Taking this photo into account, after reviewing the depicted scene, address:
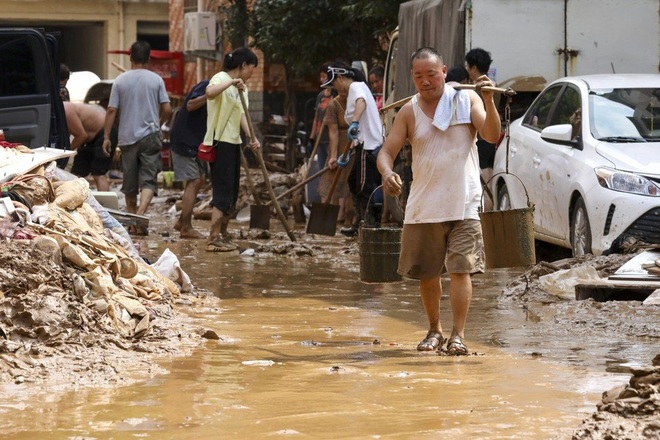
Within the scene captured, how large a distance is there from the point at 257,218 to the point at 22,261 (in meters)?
7.23

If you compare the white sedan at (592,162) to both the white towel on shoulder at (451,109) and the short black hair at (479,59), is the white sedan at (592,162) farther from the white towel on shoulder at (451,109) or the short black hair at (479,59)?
the white towel on shoulder at (451,109)

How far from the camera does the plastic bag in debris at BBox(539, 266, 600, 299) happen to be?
9547 mm

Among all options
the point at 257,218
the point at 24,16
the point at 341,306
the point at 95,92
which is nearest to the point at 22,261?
the point at 341,306

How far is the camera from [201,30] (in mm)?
31141

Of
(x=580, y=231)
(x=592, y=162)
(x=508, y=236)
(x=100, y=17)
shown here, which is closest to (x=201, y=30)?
(x=100, y=17)

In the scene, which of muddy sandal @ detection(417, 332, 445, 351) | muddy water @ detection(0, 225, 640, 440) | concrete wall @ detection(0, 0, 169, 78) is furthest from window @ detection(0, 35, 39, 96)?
concrete wall @ detection(0, 0, 169, 78)

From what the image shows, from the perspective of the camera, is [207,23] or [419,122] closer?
[419,122]

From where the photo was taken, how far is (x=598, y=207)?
10.2m

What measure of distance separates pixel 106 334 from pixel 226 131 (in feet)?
19.7

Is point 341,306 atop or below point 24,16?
below

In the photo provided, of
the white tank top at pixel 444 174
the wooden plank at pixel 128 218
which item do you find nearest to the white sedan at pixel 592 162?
the white tank top at pixel 444 174

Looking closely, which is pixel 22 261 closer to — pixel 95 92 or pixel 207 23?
pixel 95 92

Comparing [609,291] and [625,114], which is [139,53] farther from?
[609,291]

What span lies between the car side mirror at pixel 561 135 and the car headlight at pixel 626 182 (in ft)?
1.90
